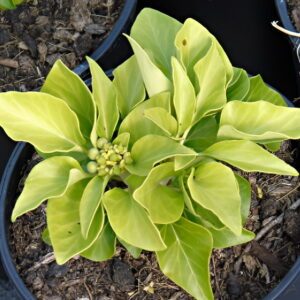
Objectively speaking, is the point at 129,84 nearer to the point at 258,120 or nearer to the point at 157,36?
the point at 157,36

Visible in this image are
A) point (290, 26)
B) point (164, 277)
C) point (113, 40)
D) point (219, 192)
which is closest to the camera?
point (219, 192)

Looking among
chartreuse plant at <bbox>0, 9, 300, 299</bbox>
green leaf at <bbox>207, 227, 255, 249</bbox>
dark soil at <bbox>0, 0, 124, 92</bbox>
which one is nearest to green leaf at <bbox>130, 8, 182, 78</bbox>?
chartreuse plant at <bbox>0, 9, 300, 299</bbox>

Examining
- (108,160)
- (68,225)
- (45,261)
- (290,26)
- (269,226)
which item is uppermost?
(290,26)

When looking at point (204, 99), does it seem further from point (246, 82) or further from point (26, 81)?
point (26, 81)

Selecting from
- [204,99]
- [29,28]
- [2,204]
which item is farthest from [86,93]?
[29,28]

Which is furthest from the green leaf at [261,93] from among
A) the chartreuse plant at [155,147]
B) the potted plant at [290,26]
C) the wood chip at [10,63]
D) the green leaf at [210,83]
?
the wood chip at [10,63]

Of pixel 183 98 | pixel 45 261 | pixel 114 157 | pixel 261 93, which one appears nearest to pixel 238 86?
pixel 261 93

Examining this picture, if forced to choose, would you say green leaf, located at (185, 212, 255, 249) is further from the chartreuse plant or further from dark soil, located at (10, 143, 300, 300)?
dark soil, located at (10, 143, 300, 300)
